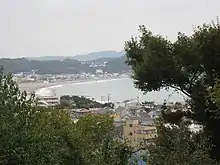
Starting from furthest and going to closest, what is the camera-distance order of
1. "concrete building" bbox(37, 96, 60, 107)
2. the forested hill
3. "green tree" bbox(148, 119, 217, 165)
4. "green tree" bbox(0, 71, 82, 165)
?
the forested hill, "concrete building" bbox(37, 96, 60, 107), "green tree" bbox(0, 71, 82, 165), "green tree" bbox(148, 119, 217, 165)

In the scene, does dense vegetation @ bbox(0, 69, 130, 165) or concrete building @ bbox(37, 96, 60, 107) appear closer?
dense vegetation @ bbox(0, 69, 130, 165)

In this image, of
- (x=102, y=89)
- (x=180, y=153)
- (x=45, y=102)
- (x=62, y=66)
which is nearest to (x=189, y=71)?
(x=180, y=153)

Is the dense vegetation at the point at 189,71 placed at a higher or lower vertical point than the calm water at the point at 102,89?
higher

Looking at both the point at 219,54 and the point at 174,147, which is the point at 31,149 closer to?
the point at 174,147

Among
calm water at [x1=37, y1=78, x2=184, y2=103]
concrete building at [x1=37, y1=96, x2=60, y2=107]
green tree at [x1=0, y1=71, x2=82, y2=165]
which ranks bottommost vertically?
calm water at [x1=37, y1=78, x2=184, y2=103]

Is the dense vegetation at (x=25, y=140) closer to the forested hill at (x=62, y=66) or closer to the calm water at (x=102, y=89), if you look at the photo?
the calm water at (x=102, y=89)

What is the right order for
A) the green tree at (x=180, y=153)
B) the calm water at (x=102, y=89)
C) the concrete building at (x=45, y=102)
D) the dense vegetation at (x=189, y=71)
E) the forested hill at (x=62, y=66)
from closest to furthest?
the green tree at (x=180, y=153)
the dense vegetation at (x=189, y=71)
the concrete building at (x=45, y=102)
the calm water at (x=102, y=89)
the forested hill at (x=62, y=66)

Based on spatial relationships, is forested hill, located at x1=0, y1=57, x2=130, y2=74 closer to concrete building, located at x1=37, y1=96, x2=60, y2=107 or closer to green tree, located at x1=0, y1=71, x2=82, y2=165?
concrete building, located at x1=37, y1=96, x2=60, y2=107

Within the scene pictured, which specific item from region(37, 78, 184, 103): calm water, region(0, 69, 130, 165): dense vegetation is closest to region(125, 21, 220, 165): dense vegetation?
region(0, 69, 130, 165): dense vegetation

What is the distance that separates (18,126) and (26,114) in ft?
1.12

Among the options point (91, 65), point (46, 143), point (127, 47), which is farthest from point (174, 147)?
point (91, 65)

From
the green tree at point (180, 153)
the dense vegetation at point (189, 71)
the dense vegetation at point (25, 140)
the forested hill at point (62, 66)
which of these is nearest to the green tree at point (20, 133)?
the dense vegetation at point (25, 140)

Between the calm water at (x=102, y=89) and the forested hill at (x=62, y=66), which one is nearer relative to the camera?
the calm water at (x=102, y=89)

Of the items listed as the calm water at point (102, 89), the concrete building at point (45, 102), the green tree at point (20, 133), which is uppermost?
the green tree at point (20, 133)
